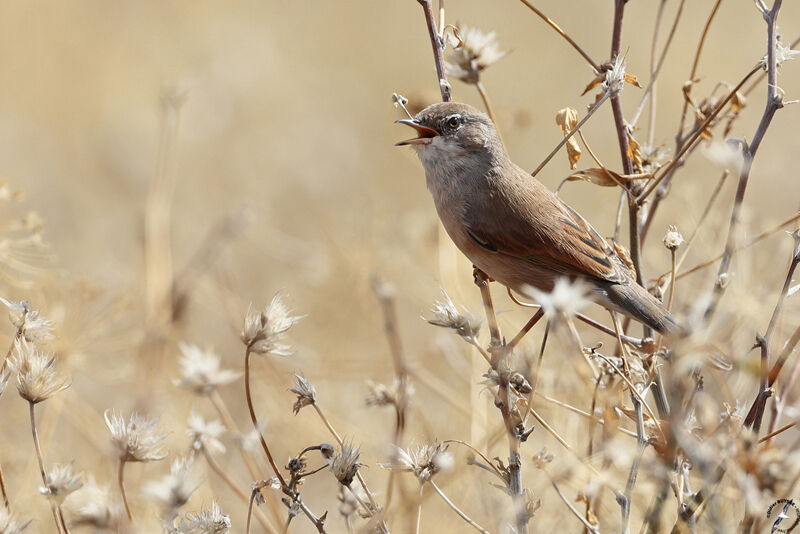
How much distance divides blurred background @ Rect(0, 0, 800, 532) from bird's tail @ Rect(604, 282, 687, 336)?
0.38 metres

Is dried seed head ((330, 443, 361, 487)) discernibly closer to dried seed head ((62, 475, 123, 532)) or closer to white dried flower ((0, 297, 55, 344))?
dried seed head ((62, 475, 123, 532))

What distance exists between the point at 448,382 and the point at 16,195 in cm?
296

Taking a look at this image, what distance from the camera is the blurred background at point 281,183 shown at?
403 centimetres

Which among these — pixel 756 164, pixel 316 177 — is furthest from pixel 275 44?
pixel 756 164

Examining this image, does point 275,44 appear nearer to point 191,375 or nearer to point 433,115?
point 433,115

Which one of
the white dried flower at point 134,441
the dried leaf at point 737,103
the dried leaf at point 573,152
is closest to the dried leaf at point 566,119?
the dried leaf at point 573,152

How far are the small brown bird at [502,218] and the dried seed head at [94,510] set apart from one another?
5.99ft

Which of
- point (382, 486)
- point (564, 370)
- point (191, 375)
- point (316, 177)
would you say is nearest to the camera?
point (191, 375)

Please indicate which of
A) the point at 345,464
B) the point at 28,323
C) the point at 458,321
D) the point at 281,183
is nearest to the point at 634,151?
the point at 458,321

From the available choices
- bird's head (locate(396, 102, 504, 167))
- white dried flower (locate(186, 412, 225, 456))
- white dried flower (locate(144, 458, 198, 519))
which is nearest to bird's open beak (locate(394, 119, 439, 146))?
bird's head (locate(396, 102, 504, 167))

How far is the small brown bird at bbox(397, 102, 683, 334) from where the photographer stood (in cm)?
339

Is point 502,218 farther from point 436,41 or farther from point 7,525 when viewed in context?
point 7,525

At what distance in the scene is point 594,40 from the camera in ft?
31.7

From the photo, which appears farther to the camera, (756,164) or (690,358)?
Result: (756,164)
